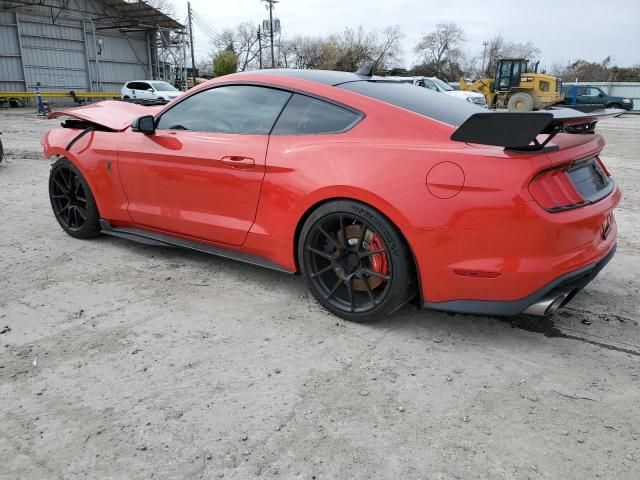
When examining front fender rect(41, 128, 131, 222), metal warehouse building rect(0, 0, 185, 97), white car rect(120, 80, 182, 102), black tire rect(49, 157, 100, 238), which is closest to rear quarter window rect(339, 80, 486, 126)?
front fender rect(41, 128, 131, 222)

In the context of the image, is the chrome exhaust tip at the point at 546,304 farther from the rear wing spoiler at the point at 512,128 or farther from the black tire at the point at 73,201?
the black tire at the point at 73,201

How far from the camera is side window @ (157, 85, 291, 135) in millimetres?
3314

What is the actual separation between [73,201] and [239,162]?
7.02 ft

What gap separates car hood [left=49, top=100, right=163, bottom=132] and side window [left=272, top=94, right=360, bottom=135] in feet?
4.72

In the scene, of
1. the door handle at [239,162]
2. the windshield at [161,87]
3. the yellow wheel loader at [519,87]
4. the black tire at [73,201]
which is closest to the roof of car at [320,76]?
the door handle at [239,162]

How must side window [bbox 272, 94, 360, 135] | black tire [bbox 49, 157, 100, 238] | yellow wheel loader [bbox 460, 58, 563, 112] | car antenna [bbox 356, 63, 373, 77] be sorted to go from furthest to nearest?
1. yellow wheel loader [bbox 460, 58, 563, 112]
2. black tire [bbox 49, 157, 100, 238]
3. car antenna [bbox 356, 63, 373, 77]
4. side window [bbox 272, 94, 360, 135]

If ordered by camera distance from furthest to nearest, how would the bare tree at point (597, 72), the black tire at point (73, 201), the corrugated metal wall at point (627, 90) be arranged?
the bare tree at point (597, 72), the corrugated metal wall at point (627, 90), the black tire at point (73, 201)

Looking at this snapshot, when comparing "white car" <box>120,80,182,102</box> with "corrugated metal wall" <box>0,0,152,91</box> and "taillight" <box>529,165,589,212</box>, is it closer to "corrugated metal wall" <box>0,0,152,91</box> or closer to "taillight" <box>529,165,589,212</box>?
"corrugated metal wall" <box>0,0,152,91</box>

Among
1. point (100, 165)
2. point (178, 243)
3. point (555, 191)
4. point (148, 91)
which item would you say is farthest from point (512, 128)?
point (148, 91)

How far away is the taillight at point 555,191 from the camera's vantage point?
2.44 metres

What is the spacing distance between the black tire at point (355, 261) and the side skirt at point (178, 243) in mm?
292

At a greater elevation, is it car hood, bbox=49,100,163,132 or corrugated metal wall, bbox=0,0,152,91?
corrugated metal wall, bbox=0,0,152,91

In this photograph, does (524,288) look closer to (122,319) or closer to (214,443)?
(214,443)

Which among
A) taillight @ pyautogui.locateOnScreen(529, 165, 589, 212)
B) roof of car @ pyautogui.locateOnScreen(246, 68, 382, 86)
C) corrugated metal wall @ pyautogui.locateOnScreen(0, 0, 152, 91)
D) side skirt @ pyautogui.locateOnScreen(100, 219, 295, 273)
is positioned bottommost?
side skirt @ pyautogui.locateOnScreen(100, 219, 295, 273)
